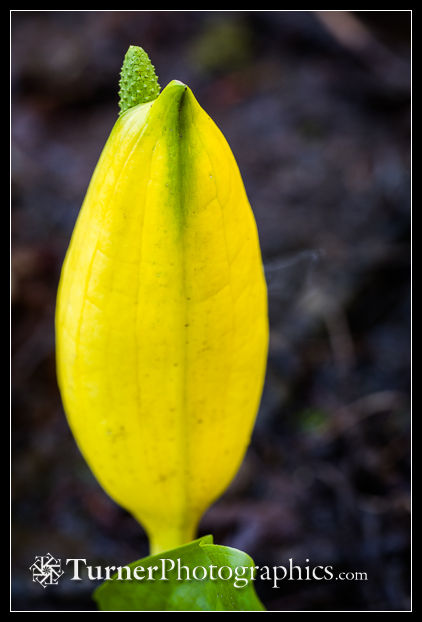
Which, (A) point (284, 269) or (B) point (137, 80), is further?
(A) point (284, 269)

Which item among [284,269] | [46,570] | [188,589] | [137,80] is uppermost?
[284,269]

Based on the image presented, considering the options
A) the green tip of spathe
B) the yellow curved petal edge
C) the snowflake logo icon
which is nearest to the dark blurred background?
the snowflake logo icon

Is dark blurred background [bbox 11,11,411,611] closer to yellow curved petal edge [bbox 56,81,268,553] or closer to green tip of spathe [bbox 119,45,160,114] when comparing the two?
yellow curved petal edge [bbox 56,81,268,553]

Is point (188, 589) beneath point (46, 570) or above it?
beneath

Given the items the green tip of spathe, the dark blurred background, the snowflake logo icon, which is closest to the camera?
the green tip of spathe

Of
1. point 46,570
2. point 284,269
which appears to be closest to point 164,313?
point 284,269

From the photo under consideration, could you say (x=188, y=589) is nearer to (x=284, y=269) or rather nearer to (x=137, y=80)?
(x=137, y=80)
